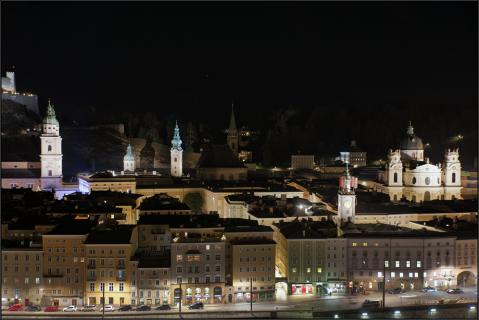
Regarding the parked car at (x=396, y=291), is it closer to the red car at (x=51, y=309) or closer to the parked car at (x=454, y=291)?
the parked car at (x=454, y=291)

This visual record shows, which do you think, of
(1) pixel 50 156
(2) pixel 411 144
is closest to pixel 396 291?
(2) pixel 411 144

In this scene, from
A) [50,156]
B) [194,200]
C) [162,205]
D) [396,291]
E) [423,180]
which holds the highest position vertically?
[50,156]

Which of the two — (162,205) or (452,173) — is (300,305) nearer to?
(162,205)

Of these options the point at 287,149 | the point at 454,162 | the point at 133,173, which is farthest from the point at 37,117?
the point at 454,162

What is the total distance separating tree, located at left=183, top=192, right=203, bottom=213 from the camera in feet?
94.6

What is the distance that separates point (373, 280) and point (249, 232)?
10.5 ft

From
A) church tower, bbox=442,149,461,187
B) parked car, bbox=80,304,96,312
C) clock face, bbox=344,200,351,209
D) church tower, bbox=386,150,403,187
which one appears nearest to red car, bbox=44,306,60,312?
parked car, bbox=80,304,96,312

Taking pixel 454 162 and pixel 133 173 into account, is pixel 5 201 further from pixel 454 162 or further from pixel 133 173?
pixel 454 162

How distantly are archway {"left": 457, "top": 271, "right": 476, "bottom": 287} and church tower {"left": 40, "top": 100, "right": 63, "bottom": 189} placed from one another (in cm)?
1682

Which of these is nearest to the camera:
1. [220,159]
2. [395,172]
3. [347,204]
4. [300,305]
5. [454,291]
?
[300,305]

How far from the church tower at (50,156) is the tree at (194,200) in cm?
527

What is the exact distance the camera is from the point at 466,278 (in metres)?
19.6

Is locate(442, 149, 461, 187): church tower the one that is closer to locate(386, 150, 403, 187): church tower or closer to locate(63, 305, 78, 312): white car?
locate(386, 150, 403, 187): church tower

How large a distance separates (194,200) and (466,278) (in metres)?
12.2
